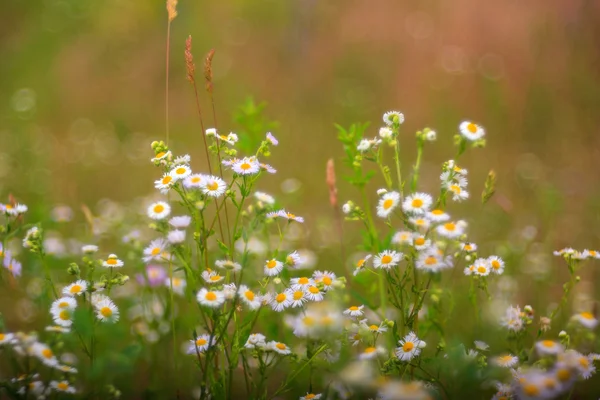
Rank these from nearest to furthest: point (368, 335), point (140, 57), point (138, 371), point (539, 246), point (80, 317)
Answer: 1. point (80, 317)
2. point (368, 335)
3. point (138, 371)
4. point (539, 246)
5. point (140, 57)

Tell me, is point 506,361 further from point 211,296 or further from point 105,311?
point 105,311

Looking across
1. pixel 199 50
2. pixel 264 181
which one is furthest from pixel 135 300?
pixel 199 50

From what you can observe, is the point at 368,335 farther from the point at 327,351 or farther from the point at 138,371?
the point at 138,371

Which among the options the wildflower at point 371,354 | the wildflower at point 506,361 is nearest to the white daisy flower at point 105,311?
the wildflower at point 371,354

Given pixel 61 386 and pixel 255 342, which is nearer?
pixel 61 386

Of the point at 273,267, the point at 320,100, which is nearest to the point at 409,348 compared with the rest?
the point at 273,267

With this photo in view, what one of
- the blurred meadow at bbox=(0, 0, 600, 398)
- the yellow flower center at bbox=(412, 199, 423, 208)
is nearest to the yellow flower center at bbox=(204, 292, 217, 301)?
the yellow flower center at bbox=(412, 199, 423, 208)

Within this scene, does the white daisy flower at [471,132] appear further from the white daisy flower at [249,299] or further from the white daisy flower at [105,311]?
the white daisy flower at [105,311]
